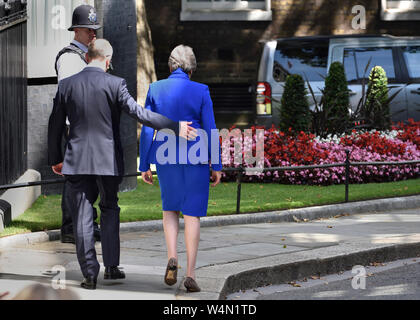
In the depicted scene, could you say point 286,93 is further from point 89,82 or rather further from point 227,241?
point 89,82

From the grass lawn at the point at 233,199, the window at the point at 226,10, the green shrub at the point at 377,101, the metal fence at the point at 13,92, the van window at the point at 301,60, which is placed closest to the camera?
the metal fence at the point at 13,92

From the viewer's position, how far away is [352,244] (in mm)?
8258

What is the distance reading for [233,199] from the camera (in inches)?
458

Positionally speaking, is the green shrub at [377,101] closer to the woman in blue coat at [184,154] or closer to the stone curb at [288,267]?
the stone curb at [288,267]

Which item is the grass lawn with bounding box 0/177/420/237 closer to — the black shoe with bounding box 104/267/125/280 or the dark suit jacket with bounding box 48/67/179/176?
the black shoe with bounding box 104/267/125/280

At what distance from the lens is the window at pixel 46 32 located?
36.2 ft

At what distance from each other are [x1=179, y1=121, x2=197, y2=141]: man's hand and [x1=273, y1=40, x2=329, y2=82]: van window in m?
8.95

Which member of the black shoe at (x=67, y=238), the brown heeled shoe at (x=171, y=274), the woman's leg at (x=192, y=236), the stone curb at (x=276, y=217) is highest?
the woman's leg at (x=192, y=236)

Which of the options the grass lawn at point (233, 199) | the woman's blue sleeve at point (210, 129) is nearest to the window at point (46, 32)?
the grass lawn at point (233, 199)

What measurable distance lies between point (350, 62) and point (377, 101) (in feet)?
3.42

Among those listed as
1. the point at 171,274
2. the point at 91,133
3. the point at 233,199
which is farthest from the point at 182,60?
the point at 233,199

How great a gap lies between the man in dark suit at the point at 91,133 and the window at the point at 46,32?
487cm

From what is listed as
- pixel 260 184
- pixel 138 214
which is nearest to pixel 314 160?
pixel 260 184

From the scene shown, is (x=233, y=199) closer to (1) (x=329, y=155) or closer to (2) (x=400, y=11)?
(1) (x=329, y=155)
